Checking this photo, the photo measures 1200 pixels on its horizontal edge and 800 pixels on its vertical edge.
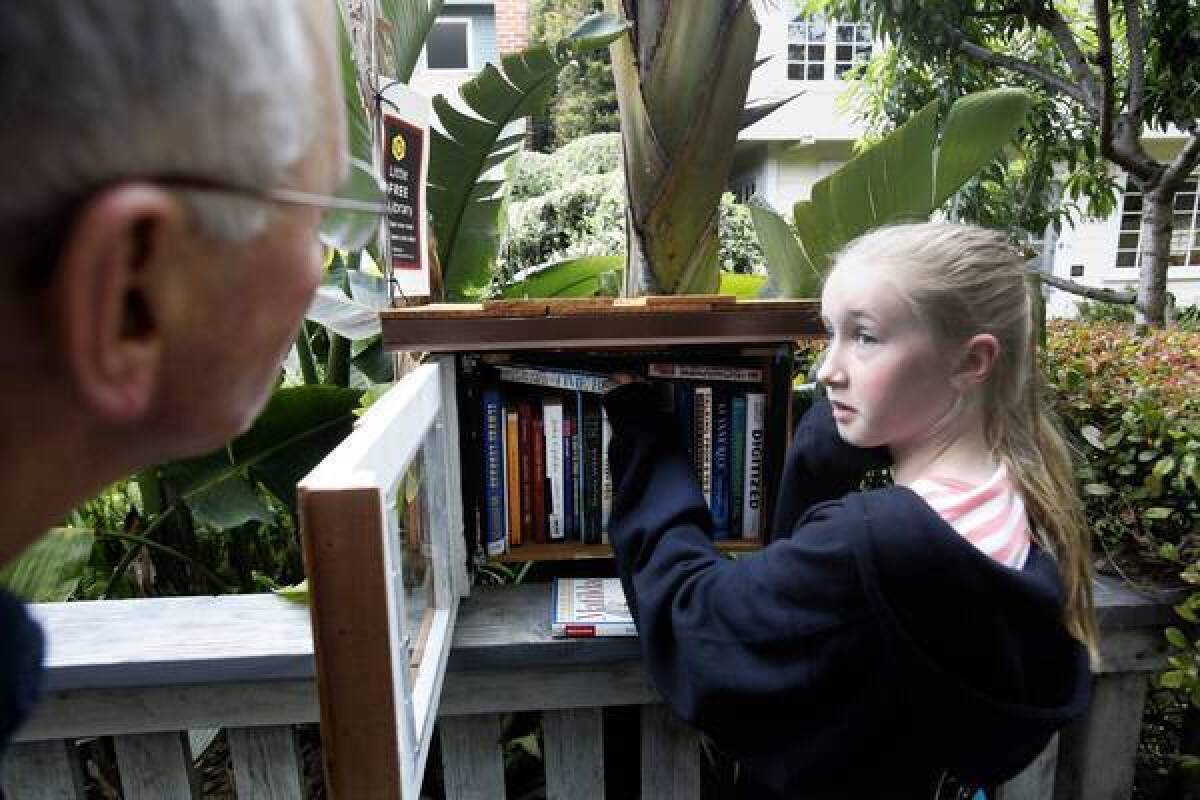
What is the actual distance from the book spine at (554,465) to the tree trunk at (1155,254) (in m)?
3.77

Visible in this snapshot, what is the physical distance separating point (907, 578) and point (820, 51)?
14771mm

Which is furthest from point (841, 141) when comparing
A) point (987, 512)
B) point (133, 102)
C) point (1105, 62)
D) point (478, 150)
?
point (133, 102)

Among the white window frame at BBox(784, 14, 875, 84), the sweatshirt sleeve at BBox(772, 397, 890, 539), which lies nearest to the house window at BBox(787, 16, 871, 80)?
the white window frame at BBox(784, 14, 875, 84)

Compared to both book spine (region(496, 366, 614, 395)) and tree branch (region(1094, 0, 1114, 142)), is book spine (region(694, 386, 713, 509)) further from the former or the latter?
tree branch (region(1094, 0, 1114, 142))

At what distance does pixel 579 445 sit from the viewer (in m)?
1.71

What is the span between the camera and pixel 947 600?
3.47 feet

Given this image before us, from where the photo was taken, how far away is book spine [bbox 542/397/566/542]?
1.69 m

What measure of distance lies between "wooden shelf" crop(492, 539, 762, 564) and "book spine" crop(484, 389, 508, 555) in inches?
1.3

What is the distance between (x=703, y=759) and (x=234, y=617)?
1.24 m

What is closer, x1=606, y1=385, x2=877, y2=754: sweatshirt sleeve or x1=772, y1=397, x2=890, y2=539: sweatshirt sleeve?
x1=606, y1=385, x2=877, y2=754: sweatshirt sleeve

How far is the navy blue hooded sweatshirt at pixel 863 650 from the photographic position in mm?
1057

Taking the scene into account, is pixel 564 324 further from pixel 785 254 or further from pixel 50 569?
pixel 50 569

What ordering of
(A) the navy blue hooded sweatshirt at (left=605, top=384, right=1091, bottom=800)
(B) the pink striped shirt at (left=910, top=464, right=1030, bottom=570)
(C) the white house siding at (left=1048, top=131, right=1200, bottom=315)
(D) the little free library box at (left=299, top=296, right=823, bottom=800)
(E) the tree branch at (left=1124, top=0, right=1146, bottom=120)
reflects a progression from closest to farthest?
(D) the little free library box at (left=299, top=296, right=823, bottom=800)
(A) the navy blue hooded sweatshirt at (left=605, top=384, right=1091, bottom=800)
(B) the pink striped shirt at (left=910, top=464, right=1030, bottom=570)
(E) the tree branch at (left=1124, top=0, right=1146, bottom=120)
(C) the white house siding at (left=1048, top=131, right=1200, bottom=315)

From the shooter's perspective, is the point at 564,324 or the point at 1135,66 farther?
the point at 1135,66
